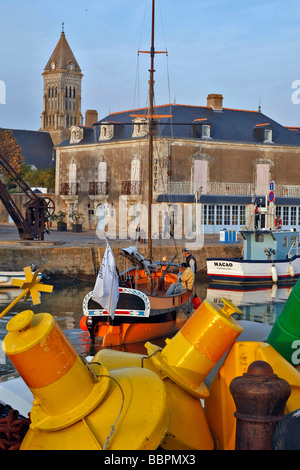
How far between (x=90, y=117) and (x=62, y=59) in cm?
6261

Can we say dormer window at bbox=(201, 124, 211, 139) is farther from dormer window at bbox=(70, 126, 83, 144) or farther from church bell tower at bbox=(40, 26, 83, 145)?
church bell tower at bbox=(40, 26, 83, 145)

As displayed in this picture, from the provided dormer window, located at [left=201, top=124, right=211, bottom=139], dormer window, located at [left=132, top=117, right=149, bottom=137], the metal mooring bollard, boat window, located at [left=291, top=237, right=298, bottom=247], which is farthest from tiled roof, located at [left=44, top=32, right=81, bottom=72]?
the metal mooring bollard

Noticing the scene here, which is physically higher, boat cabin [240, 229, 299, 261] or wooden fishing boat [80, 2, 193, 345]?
boat cabin [240, 229, 299, 261]

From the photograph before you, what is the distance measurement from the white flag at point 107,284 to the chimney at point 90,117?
36967 mm

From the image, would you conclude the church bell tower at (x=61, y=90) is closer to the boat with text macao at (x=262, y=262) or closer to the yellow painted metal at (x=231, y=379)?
the boat with text macao at (x=262, y=262)

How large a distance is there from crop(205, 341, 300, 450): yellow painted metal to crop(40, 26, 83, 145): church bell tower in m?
105

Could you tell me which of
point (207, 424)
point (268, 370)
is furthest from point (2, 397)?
point (268, 370)

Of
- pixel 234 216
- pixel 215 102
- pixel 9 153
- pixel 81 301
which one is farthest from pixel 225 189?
pixel 9 153

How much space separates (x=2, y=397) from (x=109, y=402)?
2.15 meters

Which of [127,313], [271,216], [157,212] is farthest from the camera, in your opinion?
[157,212]

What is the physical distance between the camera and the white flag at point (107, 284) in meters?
14.5

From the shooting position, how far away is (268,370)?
11.7 ft

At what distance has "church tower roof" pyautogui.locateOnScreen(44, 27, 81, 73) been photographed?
10688 cm

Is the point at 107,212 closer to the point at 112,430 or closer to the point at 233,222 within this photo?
the point at 233,222
